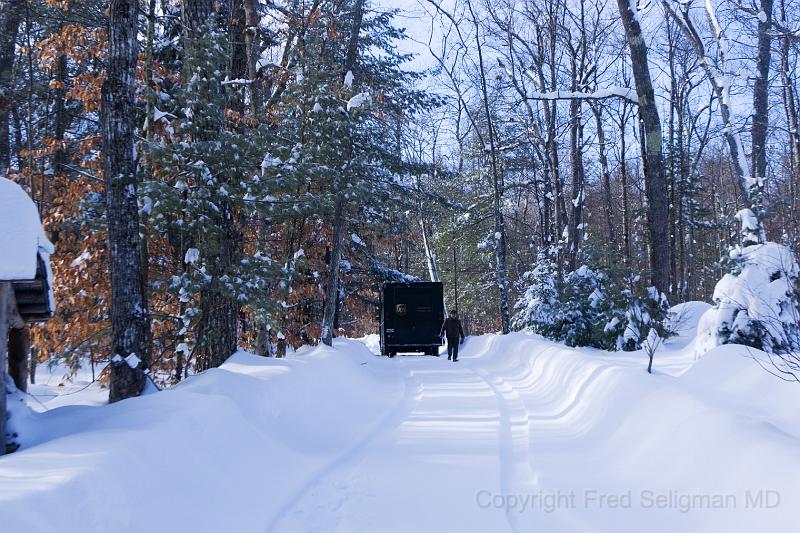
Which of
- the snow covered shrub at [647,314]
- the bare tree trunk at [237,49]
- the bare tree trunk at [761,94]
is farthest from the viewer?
the bare tree trunk at [761,94]

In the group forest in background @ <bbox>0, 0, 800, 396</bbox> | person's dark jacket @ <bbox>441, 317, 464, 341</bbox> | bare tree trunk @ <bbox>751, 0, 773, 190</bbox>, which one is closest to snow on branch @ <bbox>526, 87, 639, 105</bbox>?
forest in background @ <bbox>0, 0, 800, 396</bbox>

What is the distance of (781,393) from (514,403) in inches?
203

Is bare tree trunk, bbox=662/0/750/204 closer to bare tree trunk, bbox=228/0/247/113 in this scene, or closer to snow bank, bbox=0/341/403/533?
bare tree trunk, bbox=228/0/247/113

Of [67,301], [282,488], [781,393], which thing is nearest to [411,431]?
[282,488]

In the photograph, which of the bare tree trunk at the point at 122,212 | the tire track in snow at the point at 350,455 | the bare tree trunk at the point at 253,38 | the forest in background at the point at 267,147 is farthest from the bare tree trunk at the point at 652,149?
the bare tree trunk at the point at 122,212

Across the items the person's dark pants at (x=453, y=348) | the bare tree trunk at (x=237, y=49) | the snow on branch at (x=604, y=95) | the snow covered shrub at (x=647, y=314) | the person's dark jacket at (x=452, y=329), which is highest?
the bare tree trunk at (x=237, y=49)

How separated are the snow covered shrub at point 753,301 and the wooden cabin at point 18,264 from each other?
35.0ft

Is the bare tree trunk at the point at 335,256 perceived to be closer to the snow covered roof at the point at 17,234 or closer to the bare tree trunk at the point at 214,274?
the bare tree trunk at the point at 214,274

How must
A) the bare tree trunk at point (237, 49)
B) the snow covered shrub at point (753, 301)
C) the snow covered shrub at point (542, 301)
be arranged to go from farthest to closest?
the snow covered shrub at point (542, 301) < the bare tree trunk at point (237, 49) < the snow covered shrub at point (753, 301)

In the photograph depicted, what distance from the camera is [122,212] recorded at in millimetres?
9000

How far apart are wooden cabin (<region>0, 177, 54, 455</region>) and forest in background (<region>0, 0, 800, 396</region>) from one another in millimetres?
1686

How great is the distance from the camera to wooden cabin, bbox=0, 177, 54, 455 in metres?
5.64

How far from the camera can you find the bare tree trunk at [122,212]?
8906mm

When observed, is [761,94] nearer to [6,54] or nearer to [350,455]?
[350,455]
